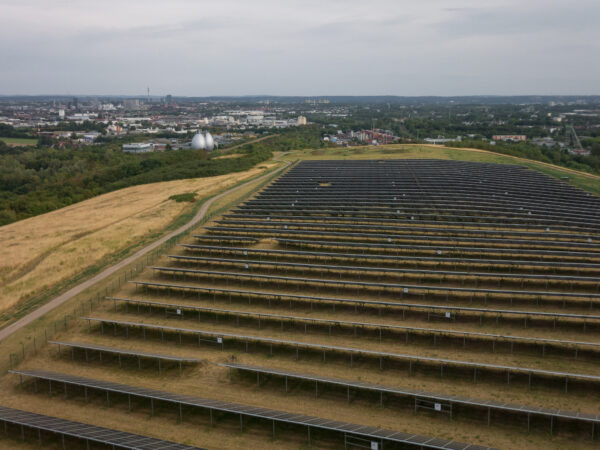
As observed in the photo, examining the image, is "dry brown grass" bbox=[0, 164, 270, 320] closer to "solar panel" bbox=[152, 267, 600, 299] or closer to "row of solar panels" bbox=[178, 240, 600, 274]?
"row of solar panels" bbox=[178, 240, 600, 274]

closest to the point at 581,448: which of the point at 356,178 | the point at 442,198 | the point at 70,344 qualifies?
the point at 70,344

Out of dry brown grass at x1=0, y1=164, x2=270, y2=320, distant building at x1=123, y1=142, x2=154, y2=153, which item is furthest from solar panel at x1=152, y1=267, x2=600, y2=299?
distant building at x1=123, y1=142, x2=154, y2=153

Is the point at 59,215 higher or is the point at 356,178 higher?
the point at 356,178

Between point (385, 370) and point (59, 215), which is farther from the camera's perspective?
point (59, 215)

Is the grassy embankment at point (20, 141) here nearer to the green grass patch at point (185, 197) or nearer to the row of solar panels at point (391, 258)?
the green grass patch at point (185, 197)

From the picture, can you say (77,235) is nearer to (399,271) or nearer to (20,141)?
(399,271)

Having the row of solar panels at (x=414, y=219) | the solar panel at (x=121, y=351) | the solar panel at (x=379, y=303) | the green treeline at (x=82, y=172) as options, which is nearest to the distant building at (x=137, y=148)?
the green treeline at (x=82, y=172)

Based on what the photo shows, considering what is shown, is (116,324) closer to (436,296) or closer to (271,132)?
(436,296)
